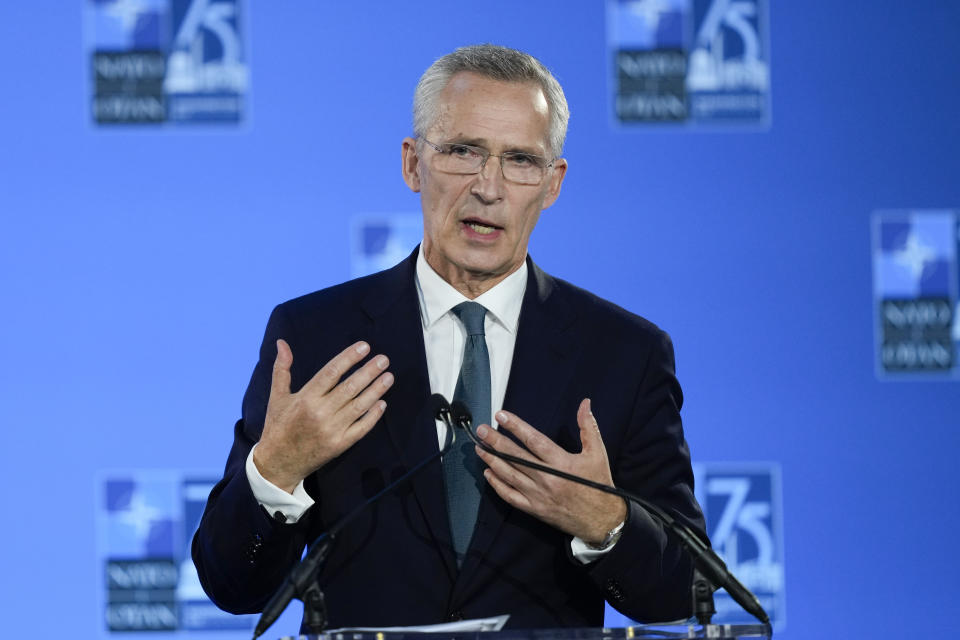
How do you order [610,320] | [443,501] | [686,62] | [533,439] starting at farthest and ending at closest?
[686,62], [610,320], [443,501], [533,439]

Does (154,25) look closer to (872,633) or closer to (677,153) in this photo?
(677,153)

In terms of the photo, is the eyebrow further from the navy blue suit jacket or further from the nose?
the navy blue suit jacket

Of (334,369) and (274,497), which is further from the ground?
(334,369)

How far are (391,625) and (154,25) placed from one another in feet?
6.51

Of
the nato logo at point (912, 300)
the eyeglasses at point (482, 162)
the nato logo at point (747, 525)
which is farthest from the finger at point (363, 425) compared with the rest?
the nato logo at point (912, 300)

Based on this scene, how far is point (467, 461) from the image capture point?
6.14 feet

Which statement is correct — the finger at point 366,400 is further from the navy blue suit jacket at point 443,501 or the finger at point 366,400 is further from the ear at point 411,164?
the ear at point 411,164

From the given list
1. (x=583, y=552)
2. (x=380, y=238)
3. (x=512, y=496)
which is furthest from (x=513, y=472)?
(x=380, y=238)

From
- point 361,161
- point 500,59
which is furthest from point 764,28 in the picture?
point 500,59

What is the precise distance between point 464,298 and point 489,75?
37 cm

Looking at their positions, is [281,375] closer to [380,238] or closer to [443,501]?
[443,501]

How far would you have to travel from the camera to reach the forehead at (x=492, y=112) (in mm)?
1959

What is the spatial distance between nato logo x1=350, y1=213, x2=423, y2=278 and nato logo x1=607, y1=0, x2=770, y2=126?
64 cm

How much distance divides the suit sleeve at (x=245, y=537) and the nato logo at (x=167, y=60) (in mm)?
1386
